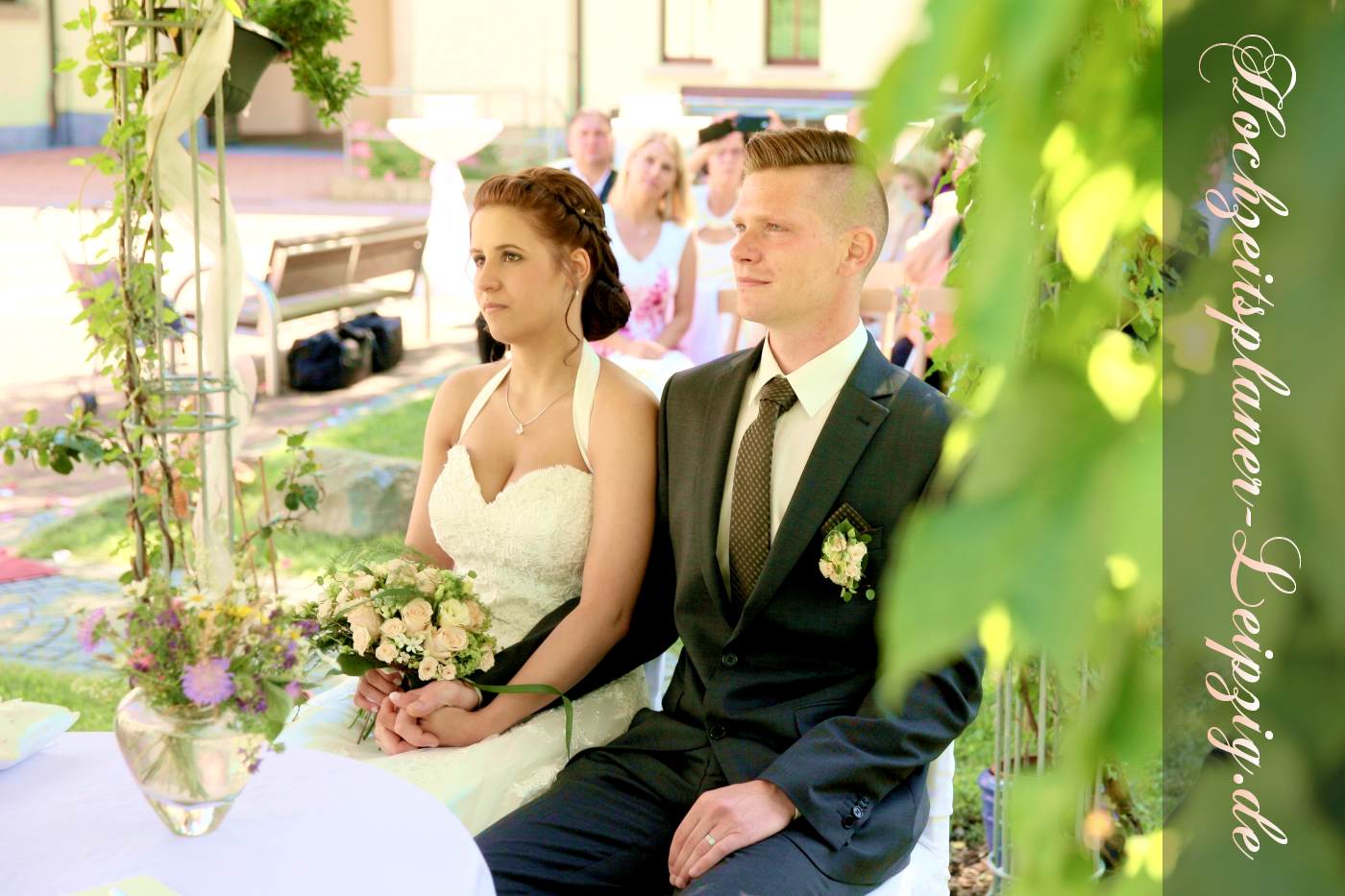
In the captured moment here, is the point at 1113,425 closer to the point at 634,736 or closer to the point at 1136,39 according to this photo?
the point at 1136,39

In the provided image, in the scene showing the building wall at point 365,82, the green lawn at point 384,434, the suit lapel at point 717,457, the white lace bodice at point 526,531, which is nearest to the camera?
the suit lapel at point 717,457

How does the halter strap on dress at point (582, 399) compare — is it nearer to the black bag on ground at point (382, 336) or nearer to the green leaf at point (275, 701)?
the green leaf at point (275, 701)

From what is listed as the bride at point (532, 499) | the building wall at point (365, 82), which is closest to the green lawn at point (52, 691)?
the bride at point (532, 499)

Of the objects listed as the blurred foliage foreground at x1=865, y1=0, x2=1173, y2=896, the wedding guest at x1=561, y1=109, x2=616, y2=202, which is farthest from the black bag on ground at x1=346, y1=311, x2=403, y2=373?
the blurred foliage foreground at x1=865, y1=0, x2=1173, y2=896

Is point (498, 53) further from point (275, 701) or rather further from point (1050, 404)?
point (1050, 404)

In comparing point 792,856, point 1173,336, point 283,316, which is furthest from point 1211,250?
point 283,316

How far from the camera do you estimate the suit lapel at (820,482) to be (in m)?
2.65

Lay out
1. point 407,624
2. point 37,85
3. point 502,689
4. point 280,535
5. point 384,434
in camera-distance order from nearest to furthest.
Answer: point 407,624
point 502,689
point 280,535
point 384,434
point 37,85

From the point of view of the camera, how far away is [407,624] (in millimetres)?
2791

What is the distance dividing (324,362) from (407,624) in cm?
846

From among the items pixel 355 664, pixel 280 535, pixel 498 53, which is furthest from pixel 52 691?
pixel 498 53

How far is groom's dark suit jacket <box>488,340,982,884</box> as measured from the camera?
99.1 inches

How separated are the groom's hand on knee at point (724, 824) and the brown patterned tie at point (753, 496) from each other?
1.35ft

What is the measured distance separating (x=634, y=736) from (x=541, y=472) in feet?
2.10
